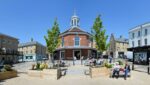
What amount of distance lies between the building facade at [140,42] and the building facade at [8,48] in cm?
3188

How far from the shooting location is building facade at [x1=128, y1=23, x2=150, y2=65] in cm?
4647

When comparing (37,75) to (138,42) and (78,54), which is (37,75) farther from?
(138,42)

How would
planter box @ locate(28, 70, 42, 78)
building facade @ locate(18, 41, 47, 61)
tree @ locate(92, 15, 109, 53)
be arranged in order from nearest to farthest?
1. planter box @ locate(28, 70, 42, 78)
2. tree @ locate(92, 15, 109, 53)
3. building facade @ locate(18, 41, 47, 61)

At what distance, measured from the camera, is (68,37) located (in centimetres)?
4897

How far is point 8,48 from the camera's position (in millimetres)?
64500

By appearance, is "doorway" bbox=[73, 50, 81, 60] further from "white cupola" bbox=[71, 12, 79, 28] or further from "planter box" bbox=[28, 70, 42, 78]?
"planter box" bbox=[28, 70, 42, 78]

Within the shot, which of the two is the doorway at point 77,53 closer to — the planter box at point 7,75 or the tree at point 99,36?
the tree at point 99,36

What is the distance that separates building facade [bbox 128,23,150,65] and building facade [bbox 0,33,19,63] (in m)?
31.9

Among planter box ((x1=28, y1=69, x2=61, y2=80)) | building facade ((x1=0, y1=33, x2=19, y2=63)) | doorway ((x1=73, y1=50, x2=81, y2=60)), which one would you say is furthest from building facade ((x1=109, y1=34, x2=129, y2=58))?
planter box ((x1=28, y1=69, x2=61, y2=80))

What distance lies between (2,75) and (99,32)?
1264cm

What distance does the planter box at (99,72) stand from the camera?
21177 millimetres

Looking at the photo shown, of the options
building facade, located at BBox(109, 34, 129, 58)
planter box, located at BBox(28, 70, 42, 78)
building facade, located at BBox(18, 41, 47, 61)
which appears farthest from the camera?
building facade, located at BBox(18, 41, 47, 61)

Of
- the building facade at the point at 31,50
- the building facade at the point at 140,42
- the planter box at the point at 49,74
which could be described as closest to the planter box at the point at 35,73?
the planter box at the point at 49,74

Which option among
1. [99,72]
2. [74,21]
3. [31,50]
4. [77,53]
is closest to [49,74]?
[99,72]
